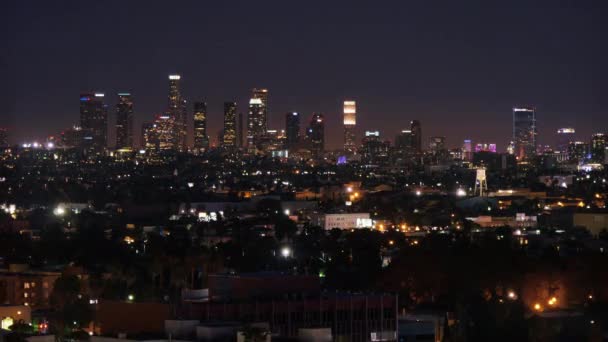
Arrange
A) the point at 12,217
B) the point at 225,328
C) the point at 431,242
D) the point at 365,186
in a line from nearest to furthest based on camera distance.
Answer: the point at 225,328, the point at 431,242, the point at 12,217, the point at 365,186

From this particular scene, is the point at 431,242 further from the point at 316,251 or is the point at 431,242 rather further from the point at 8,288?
the point at 8,288

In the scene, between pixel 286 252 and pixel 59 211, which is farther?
pixel 59 211

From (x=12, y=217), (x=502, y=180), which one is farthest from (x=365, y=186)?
(x=12, y=217)

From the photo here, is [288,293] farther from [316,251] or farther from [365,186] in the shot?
[365,186]

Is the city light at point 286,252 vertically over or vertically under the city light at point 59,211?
under

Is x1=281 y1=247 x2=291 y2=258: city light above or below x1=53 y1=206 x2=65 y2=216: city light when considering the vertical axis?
below

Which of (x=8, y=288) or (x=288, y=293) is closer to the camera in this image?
(x=288, y=293)

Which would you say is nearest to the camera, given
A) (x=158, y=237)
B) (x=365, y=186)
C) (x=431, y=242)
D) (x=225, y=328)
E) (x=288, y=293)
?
(x=225, y=328)

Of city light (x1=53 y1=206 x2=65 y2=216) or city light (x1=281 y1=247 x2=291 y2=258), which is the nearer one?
city light (x1=281 y1=247 x2=291 y2=258)

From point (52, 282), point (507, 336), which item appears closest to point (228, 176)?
point (52, 282)

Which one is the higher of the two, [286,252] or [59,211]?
[59,211]

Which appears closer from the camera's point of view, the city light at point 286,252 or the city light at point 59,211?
the city light at point 286,252
